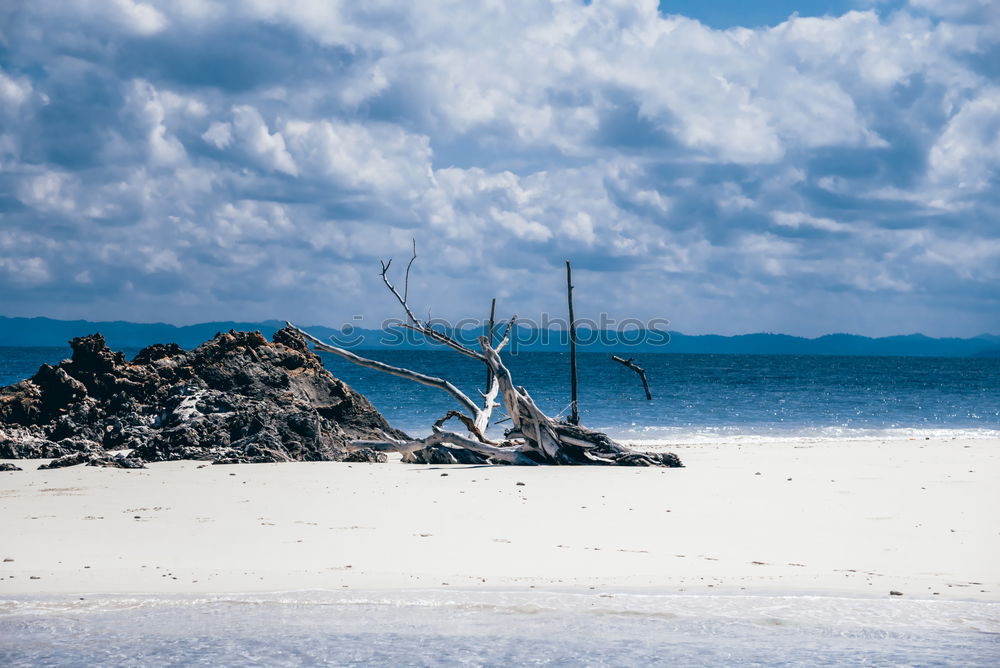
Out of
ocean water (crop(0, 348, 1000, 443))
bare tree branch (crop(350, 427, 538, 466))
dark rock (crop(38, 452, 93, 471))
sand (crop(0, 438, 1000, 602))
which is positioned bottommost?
sand (crop(0, 438, 1000, 602))

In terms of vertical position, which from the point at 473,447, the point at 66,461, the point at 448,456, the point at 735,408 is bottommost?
the point at 66,461

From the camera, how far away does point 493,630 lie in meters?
6.09

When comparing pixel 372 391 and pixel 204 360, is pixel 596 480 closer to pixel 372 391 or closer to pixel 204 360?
pixel 204 360

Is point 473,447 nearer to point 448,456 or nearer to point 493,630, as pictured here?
point 448,456

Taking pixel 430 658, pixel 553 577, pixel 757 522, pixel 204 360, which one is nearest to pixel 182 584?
pixel 430 658

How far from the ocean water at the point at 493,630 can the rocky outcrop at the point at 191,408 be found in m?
8.32

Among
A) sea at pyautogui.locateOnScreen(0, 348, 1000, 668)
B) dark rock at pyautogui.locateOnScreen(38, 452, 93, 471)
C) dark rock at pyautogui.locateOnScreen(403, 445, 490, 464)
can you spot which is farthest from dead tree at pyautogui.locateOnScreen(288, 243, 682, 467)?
sea at pyautogui.locateOnScreen(0, 348, 1000, 668)

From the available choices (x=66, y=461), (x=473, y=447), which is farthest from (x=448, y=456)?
(x=66, y=461)

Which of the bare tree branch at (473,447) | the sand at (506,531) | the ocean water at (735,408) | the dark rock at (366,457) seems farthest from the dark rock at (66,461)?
the ocean water at (735,408)

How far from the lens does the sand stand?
722 cm

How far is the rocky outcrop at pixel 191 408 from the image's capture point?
50.9ft

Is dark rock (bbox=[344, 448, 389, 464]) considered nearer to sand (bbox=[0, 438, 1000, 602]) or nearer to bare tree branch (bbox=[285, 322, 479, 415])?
bare tree branch (bbox=[285, 322, 479, 415])

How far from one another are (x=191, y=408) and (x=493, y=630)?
12024 mm

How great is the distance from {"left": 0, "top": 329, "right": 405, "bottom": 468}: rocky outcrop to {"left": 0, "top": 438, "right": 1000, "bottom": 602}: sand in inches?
73.9
